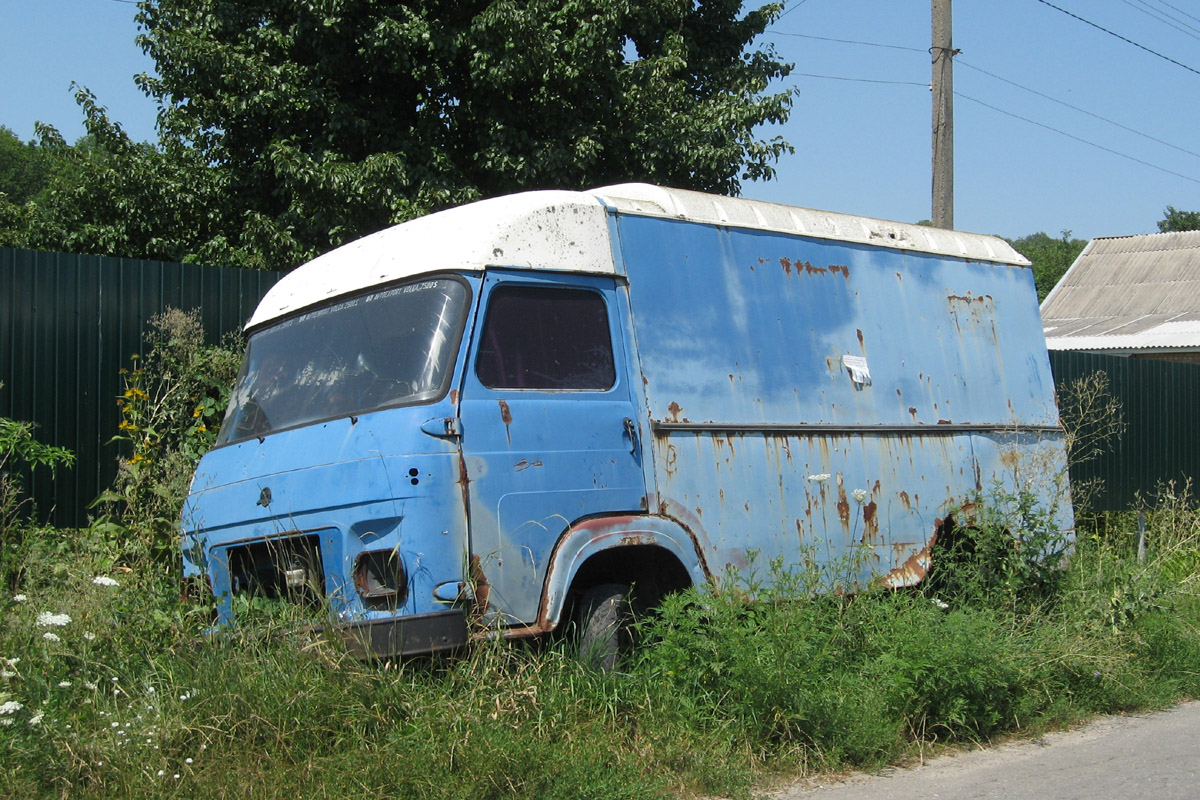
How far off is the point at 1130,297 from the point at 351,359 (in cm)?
2549

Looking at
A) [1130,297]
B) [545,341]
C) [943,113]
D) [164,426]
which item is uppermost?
[1130,297]

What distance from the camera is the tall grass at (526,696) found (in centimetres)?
418

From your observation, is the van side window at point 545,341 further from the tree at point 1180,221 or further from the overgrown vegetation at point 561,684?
the tree at point 1180,221

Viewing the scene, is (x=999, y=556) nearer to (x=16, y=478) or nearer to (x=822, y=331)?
(x=822, y=331)

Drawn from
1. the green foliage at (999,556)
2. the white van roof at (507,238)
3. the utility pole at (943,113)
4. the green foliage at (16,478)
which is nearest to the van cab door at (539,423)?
the white van roof at (507,238)

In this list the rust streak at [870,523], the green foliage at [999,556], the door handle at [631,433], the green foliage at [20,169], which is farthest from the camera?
the green foliage at [20,169]

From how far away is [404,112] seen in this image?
523 inches

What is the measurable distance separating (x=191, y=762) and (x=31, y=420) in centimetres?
396

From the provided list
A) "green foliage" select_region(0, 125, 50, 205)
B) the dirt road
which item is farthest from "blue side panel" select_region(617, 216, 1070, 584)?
"green foliage" select_region(0, 125, 50, 205)

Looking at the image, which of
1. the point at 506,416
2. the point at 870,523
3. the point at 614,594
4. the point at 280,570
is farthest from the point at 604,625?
the point at 870,523

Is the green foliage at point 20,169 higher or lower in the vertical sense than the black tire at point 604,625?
higher

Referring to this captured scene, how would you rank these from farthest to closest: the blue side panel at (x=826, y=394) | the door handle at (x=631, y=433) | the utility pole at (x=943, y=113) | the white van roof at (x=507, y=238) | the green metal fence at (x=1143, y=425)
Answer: the green metal fence at (x=1143, y=425) → the utility pole at (x=943, y=113) → the blue side panel at (x=826, y=394) → the door handle at (x=631, y=433) → the white van roof at (x=507, y=238)

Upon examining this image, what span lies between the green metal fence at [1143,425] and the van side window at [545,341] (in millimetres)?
7796

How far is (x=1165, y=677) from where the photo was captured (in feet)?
23.0
